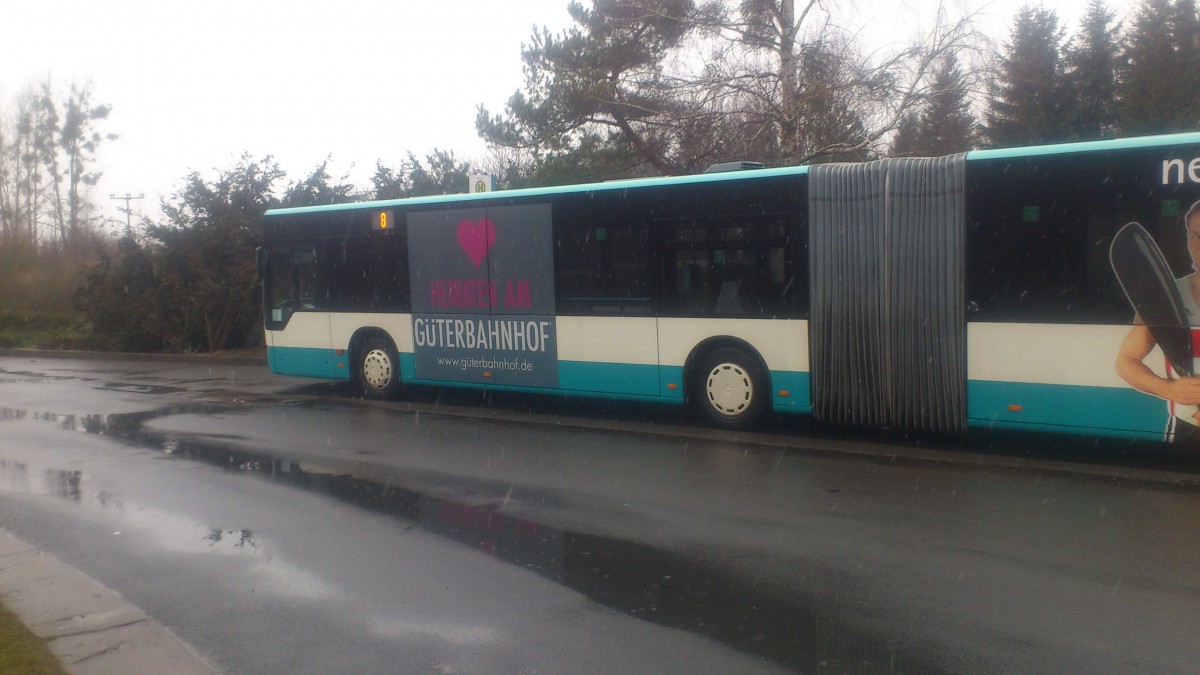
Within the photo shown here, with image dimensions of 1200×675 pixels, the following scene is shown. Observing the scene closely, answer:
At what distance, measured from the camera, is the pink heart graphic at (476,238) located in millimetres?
13406

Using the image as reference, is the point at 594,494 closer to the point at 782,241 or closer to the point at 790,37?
the point at 782,241

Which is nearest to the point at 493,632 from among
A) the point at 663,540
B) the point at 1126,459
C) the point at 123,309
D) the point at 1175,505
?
the point at 663,540

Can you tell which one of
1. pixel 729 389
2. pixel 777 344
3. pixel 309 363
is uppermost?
pixel 777 344

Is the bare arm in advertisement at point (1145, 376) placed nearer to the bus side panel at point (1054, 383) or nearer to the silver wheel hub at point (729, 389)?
the bus side panel at point (1054, 383)

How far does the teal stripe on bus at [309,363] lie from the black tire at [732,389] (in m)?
6.01

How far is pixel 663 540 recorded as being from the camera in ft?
22.8

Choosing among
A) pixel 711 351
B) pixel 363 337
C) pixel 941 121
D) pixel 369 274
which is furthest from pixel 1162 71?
pixel 363 337


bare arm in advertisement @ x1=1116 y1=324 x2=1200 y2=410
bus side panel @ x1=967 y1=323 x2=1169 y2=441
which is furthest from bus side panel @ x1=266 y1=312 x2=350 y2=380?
bare arm in advertisement @ x1=1116 y1=324 x2=1200 y2=410

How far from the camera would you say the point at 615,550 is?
22.1 feet

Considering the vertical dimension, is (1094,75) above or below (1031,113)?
above

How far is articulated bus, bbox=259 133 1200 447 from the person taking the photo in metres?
8.96

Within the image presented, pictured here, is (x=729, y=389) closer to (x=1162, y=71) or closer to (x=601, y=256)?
(x=601, y=256)

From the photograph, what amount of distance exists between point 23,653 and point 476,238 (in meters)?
9.37

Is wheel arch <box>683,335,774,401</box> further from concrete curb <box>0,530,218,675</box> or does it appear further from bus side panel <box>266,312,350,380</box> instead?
concrete curb <box>0,530,218,675</box>
